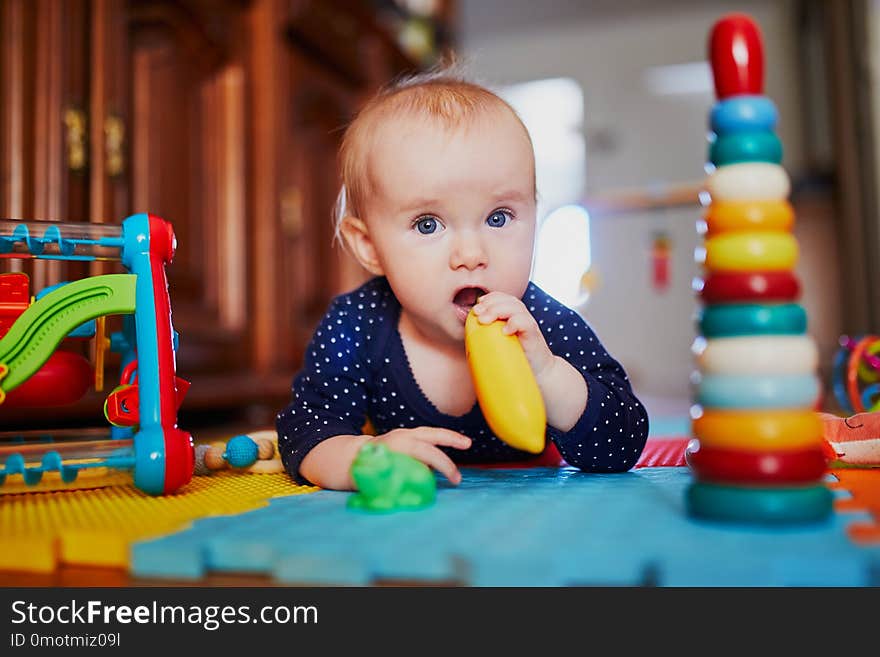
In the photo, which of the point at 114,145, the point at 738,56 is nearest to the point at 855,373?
the point at 738,56

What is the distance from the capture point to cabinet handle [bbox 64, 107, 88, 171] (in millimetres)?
1357

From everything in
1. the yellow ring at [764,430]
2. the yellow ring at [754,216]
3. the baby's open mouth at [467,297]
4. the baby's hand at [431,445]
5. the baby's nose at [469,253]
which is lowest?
the baby's hand at [431,445]

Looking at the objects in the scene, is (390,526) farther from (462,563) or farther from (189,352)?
(189,352)

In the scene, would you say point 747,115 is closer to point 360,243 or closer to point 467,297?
point 467,297

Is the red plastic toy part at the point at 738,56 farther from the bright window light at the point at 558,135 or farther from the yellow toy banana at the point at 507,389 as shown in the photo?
the bright window light at the point at 558,135

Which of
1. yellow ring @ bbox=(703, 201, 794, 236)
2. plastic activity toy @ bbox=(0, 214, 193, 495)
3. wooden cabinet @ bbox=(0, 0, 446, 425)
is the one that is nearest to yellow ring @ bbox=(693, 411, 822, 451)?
yellow ring @ bbox=(703, 201, 794, 236)

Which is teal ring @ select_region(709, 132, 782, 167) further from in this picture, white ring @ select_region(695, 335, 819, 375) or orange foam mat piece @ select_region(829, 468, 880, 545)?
orange foam mat piece @ select_region(829, 468, 880, 545)


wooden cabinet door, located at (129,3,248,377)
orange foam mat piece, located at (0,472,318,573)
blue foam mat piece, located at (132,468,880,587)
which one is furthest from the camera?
wooden cabinet door, located at (129,3,248,377)

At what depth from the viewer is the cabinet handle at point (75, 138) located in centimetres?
136

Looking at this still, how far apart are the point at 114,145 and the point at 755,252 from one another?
125cm

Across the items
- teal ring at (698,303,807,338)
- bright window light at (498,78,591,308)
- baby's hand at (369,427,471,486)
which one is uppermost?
bright window light at (498,78,591,308)

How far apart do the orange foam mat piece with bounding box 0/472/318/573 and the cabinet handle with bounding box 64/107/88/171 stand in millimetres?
728

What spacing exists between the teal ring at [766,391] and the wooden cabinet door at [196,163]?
1.30 meters

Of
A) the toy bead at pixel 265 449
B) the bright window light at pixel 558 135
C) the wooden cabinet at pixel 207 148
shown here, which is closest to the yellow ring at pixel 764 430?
the toy bead at pixel 265 449
